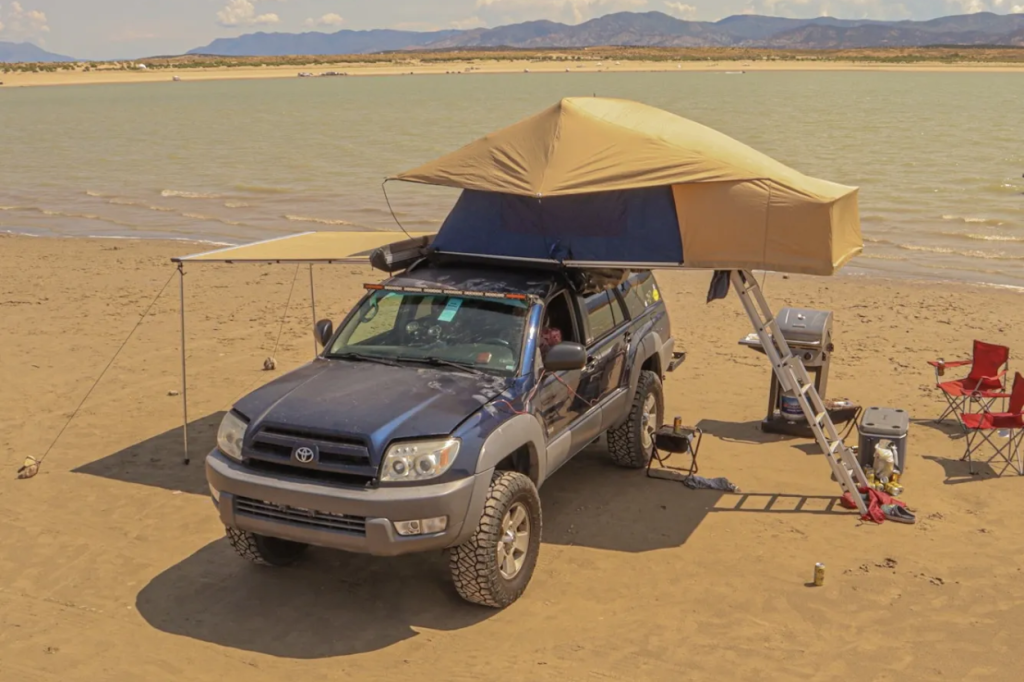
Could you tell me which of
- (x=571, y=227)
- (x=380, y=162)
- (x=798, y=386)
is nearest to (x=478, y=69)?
(x=380, y=162)

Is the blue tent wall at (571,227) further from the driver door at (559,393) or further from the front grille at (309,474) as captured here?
the front grille at (309,474)

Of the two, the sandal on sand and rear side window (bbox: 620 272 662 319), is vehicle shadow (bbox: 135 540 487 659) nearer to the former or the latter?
rear side window (bbox: 620 272 662 319)

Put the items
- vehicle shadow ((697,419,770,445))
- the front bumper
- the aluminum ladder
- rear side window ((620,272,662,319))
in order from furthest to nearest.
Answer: vehicle shadow ((697,419,770,445)), rear side window ((620,272,662,319)), the aluminum ladder, the front bumper

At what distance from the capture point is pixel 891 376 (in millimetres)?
11719

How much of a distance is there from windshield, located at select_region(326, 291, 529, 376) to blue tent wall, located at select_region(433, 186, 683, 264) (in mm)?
865

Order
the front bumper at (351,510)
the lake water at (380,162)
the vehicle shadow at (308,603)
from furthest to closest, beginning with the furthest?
the lake water at (380,162), the vehicle shadow at (308,603), the front bumper at (351,510)

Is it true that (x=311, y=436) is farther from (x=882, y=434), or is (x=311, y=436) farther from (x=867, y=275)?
(x=867, y=275)

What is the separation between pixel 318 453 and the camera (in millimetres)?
6184

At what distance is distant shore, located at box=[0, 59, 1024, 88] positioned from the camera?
151m

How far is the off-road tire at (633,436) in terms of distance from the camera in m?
8.92

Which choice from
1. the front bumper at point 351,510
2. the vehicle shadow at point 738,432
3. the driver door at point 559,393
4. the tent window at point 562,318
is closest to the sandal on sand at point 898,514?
the vehicle shadow at point 738,432

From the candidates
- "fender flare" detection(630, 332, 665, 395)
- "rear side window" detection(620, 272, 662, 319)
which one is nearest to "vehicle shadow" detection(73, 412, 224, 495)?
"fender flare" detection(630, 332, 665, 395)

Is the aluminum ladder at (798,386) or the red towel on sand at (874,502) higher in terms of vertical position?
the aluminum ladder at (798,386)

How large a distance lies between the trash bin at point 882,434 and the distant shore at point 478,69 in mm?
144098
